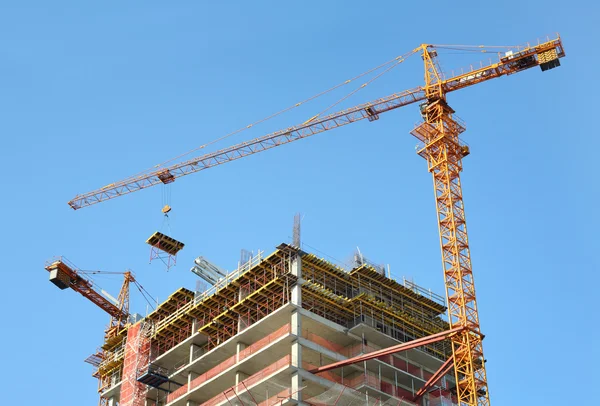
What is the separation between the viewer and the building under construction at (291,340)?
87.8 meters

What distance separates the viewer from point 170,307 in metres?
Answer: 107

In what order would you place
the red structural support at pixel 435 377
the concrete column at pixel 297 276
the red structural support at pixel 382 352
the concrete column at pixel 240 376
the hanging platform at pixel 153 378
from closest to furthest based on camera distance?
the red structural support at pixel 382 352 → the red structural support at pixel 435 377 → the concrete column at pixel 297 276 → the concrete column at pixel 240 376 → the hanging platform at pixel 153 378

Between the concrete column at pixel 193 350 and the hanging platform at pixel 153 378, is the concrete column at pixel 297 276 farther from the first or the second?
the hanging platform at pixel 153 378

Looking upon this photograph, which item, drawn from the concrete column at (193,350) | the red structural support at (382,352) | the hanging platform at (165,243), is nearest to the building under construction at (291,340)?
the concrete column at (193,350)

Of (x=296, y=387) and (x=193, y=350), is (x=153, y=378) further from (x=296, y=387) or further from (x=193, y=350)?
(x=296, y=387)

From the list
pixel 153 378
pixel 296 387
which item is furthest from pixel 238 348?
pixel 153 378

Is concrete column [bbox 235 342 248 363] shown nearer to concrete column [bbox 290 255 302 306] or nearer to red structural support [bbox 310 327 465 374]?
concrete column [bbox 290 255 302 306]

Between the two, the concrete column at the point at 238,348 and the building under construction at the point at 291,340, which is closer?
the building under construction at the point at 291,340

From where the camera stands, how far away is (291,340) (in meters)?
87.4

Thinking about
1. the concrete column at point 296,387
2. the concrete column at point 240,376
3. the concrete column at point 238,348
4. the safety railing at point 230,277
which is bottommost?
the concrete column at point 296,387

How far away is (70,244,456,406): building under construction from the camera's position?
3457 inches

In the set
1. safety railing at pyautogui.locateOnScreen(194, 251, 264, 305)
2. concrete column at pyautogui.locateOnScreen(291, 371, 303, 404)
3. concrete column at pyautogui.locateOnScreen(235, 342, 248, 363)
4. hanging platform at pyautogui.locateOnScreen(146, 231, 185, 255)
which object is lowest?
concrete column at pyautogui.locateOnScreen(291, 371, 303, 404)

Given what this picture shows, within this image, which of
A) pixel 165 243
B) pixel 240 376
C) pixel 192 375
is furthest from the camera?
pixel 165 243

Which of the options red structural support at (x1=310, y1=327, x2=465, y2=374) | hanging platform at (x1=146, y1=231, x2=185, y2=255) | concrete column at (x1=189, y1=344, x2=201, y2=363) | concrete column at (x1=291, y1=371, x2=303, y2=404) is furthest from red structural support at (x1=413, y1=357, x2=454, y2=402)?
hanging platform at (x1=146, y1=231, x2=185, y2=255)
